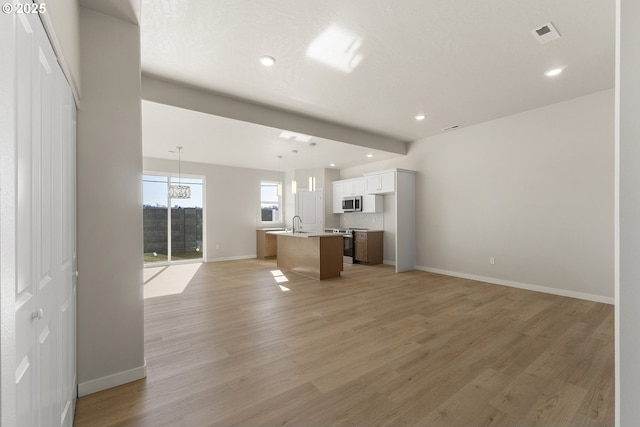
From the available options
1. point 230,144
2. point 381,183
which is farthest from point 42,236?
point 381,183

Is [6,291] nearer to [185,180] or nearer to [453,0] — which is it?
[453,0]

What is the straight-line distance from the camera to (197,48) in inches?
114

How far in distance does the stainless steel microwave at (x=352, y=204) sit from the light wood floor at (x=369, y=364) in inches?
145

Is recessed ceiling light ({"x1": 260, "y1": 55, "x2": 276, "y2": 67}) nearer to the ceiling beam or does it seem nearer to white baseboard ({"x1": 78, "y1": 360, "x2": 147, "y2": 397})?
the ceiling beam

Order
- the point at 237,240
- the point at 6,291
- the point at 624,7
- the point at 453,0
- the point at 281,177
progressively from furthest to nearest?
the point at 281,177
the point at 237,240
the point at 453,0
the point at 624,7
the point at 6,291

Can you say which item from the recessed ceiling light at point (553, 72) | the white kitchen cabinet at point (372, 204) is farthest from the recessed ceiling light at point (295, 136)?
the recessed ceiling light at point (553, 72)

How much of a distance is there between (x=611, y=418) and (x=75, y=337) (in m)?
3.61

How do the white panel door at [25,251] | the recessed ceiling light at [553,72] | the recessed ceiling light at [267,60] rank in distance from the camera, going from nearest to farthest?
the white panel door at [25,251]
the recessed ceiling light at [267,60]
the recessed ceiling light at [553,72]

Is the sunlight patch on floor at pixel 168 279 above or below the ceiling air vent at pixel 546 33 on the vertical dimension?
below

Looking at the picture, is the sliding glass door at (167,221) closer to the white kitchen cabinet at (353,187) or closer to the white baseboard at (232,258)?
the white baseboard at (232,258)

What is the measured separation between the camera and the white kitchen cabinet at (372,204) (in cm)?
733

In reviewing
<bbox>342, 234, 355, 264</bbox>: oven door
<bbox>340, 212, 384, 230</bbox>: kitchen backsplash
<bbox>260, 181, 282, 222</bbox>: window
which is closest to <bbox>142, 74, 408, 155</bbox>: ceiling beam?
<bbox>340, 212, 384, 230</bbox>: kitchen backsplash

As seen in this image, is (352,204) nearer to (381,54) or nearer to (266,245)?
(266,245)

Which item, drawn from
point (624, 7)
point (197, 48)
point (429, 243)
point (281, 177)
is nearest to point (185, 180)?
point (281, 177)
